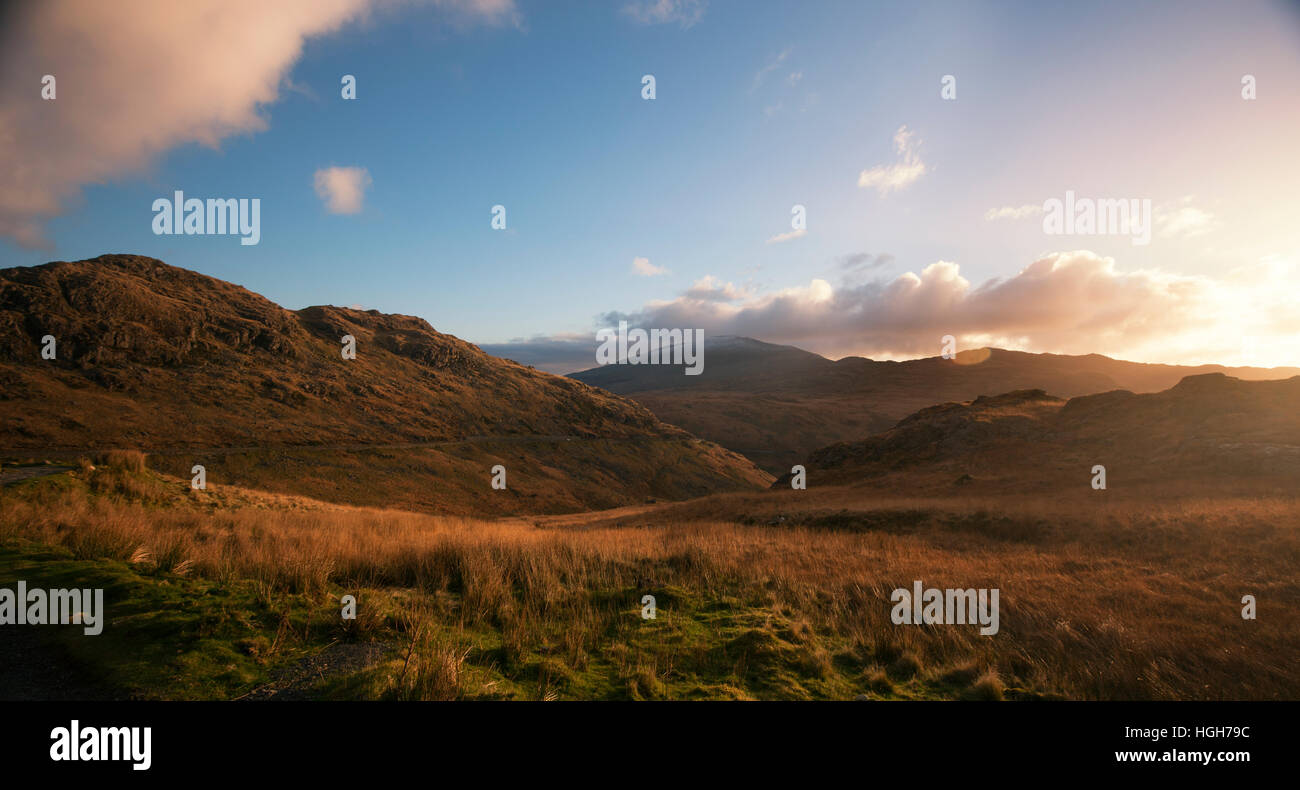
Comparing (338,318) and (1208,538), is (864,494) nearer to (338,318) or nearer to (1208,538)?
(1208,538)

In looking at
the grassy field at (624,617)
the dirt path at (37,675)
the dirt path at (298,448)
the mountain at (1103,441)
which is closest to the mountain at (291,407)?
the dirt path at (298,448)

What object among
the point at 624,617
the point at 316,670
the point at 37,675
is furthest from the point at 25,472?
the point at 624,617

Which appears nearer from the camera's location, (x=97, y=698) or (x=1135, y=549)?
(x=97, y=698)

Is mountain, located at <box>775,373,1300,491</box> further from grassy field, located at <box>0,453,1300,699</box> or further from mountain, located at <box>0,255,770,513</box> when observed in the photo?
mountain, located at <box>0,255,770,513</box>

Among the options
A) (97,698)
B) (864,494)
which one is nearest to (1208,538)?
(864,494)

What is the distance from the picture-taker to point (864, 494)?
31.0m

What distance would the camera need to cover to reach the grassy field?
476 cm

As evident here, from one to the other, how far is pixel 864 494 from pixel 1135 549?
693 inches

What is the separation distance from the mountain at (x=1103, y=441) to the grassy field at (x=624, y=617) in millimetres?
12781

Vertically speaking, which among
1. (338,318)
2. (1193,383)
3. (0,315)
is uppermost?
(338,318)

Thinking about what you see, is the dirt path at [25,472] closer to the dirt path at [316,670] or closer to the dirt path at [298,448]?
the dirt path at [298,448]

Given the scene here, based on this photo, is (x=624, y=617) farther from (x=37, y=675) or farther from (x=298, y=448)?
(x=298, y=448)

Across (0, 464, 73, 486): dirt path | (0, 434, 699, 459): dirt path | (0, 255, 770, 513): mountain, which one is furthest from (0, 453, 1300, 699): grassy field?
(0, 255, 770, 513): mountain
